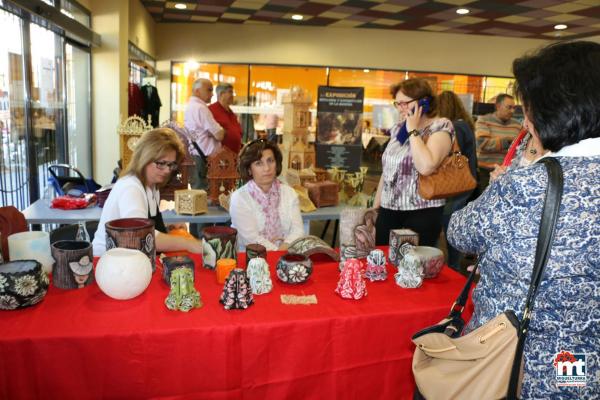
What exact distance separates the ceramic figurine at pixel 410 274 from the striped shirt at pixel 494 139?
10.3 ft

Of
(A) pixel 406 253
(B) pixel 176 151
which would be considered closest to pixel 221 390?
(A) pixel 406 253

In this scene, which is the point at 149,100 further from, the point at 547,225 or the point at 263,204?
the point at 547,225

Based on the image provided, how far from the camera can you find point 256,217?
2438 millimetres

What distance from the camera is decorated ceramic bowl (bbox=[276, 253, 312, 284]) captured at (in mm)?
1595

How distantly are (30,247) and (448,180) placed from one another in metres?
1.73

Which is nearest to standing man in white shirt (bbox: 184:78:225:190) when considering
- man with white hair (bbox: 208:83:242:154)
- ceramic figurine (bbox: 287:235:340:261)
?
man with white hair (bbox: 208:83:242:154)

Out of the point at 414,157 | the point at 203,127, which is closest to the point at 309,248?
the point at 414,157

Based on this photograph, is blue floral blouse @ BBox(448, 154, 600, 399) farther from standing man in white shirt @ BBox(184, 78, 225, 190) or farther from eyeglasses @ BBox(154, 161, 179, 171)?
standing man in white shirt @ BBox(184, 78, 225, 190)

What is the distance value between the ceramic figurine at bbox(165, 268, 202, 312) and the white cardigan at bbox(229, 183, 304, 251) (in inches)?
37.1

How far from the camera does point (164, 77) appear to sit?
8.28m

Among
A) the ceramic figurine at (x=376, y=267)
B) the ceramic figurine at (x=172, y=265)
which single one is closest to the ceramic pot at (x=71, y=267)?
the ceramic figurine at (x=172, y=265)

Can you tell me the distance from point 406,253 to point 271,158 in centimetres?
102

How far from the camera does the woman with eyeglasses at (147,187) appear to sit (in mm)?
1984

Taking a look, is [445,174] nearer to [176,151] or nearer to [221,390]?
[176,151]
